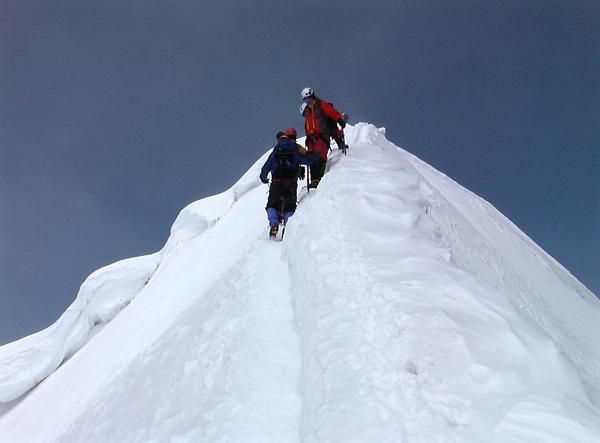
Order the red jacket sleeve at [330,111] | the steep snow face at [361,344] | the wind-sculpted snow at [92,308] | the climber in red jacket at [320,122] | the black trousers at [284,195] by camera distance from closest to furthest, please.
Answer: the steep snow face at [361,344], the black trousers at [284,195], the climber in red jacket at [320,122], the red jacket sleeve at [330,111], the wind-sculpted snow at [92,308]

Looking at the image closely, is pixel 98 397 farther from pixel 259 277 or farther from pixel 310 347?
pixel 310 347

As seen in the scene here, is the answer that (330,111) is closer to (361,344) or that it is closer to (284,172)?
(284,172)

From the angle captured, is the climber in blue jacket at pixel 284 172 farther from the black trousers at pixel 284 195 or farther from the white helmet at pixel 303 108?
the white helmet at pixel 303 108

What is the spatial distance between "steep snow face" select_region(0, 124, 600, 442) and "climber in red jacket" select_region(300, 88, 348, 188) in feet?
1.36

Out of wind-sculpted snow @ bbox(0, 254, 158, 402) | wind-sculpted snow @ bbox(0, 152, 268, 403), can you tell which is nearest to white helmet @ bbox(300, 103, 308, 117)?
wind-sculpted snow @ bbox(0, 152, 268, 403)

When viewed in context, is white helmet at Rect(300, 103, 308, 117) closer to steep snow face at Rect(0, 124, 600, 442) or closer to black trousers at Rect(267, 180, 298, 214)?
steep snow face at Rect(0, 124, 600, 442)

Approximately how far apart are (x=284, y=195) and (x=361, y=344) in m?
3.74

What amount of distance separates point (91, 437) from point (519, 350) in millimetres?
4617

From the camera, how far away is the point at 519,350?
2504 mm

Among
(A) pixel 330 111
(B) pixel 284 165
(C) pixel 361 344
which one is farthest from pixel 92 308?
(C) pixel 361 344

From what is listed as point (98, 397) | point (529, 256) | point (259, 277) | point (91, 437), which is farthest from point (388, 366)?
point (529, 256)

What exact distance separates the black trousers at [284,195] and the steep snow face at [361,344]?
0.31 metres

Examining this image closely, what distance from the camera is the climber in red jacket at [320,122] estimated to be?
6922 millimetres

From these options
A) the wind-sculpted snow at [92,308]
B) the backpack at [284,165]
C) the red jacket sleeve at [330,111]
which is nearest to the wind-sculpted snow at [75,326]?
the wind-sculpted snow at [92,308]
